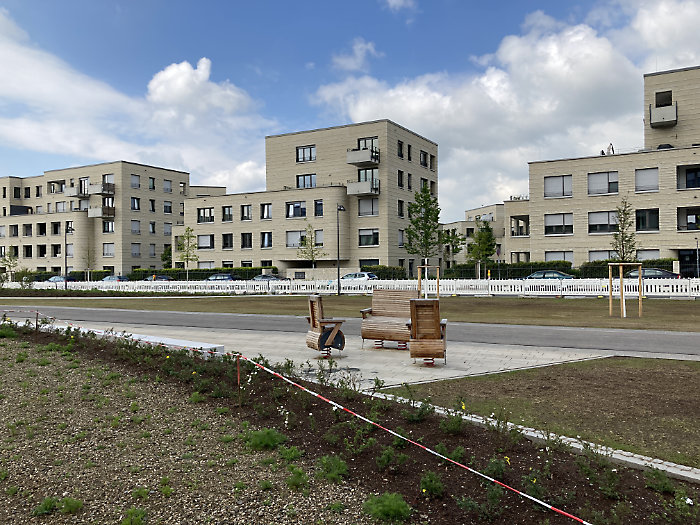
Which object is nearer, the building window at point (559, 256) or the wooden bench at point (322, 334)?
the wooden bench at point (322, 334)

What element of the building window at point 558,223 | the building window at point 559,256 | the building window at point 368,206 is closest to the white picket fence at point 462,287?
the building window at point 368,206

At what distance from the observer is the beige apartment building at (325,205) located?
176 feet

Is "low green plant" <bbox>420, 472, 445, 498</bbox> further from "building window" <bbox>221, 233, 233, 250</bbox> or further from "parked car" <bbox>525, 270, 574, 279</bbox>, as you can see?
"building window" <bbox>221, 233, 233, 250</bbox>

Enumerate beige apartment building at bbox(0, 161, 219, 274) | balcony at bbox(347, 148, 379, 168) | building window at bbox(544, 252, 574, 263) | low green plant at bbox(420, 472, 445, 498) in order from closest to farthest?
low green plant at bbox(420, 472, 445, 498), building window at bbox(544, 252, 574, 263), balcony at bbox(347, 148, 379, 168), beige apartment building at bbox(0, 161, 219, 274)

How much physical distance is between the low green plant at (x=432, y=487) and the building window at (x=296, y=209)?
51.6 meters

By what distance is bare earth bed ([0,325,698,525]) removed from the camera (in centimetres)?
424

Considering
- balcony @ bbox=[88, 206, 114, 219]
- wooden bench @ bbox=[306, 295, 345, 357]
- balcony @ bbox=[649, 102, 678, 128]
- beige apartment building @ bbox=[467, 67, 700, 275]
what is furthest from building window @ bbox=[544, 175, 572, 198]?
balcony @ bbox=[88, 206, 114, 219]

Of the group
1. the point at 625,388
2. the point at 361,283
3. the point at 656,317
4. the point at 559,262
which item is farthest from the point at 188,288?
the point at 625,388

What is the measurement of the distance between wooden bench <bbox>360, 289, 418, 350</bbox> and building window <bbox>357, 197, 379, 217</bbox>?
41491 millimetres

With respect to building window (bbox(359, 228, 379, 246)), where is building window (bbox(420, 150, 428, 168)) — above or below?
above

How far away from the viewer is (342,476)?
4.85m

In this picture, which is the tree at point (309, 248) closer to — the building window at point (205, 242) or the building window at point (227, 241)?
the building window at point (227, 241)

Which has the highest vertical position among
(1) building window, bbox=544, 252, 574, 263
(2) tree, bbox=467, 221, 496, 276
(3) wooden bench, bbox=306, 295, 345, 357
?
(2) tree, bbox=467, 221, 496, 276

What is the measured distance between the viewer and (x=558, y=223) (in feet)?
162
